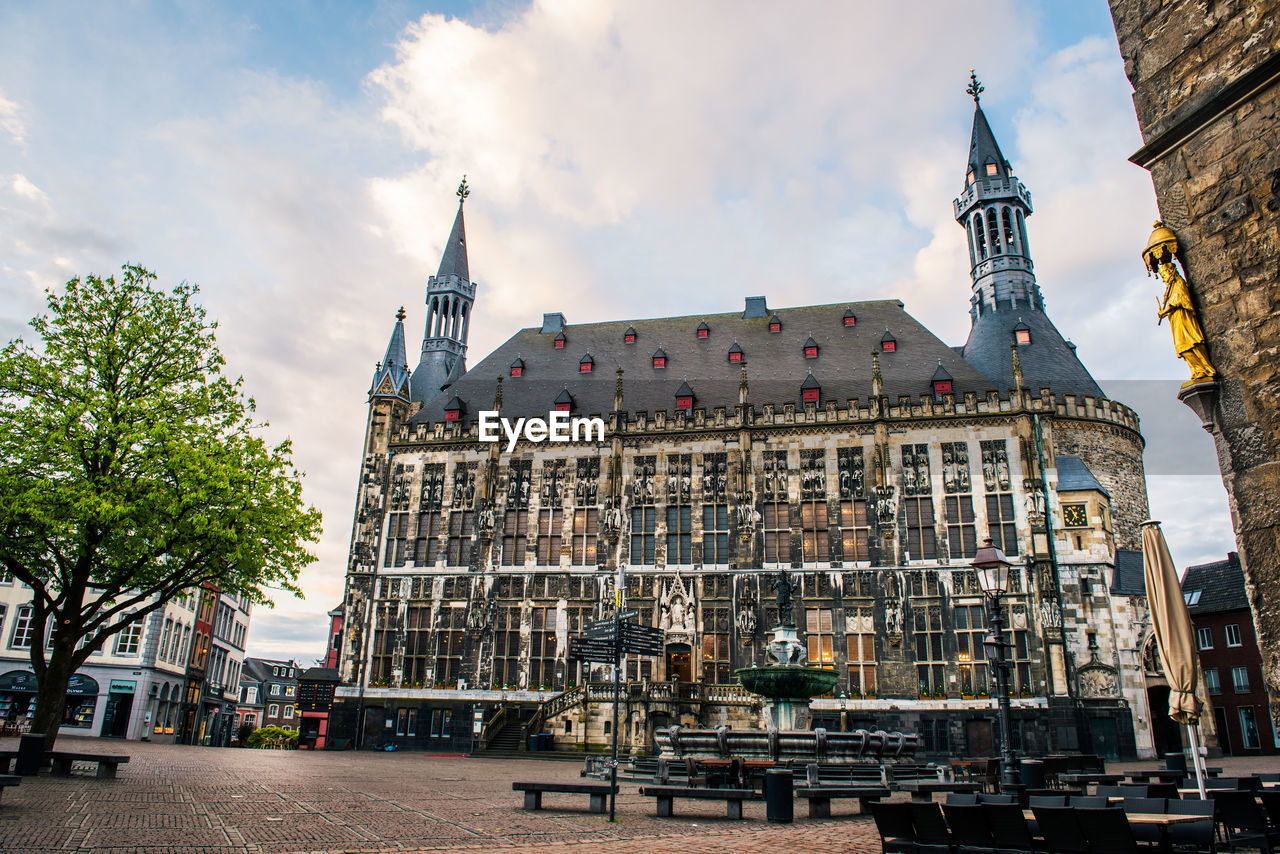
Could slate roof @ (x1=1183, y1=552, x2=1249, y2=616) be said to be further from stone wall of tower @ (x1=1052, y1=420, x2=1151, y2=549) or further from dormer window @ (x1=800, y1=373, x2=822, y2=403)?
dormer window @ (x1=800, y1=373, x2=822, y2=403)

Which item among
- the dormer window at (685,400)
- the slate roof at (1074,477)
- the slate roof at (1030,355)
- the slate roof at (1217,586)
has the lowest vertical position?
the slate roof at (1217,586)

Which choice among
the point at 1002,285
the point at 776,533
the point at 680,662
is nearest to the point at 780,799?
the point at 680,662

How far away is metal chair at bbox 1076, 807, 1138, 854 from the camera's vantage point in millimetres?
6414

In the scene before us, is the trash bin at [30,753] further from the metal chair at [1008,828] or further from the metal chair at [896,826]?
the metal chair at [1008,828]

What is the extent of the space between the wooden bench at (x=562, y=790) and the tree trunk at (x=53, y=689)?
35.9 ft

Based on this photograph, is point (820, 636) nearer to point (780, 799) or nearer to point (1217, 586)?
point (780, 799)

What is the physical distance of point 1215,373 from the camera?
25.8ft

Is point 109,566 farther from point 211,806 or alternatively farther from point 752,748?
point 752,748

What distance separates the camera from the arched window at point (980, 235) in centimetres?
4084

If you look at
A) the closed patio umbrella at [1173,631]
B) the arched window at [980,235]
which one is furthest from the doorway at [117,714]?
the arched window at [980,235]

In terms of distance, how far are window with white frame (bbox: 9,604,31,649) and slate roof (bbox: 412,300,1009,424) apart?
23.1 meters

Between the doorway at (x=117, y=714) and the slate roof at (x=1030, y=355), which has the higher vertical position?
the slate roof at (x=1030, y=355)

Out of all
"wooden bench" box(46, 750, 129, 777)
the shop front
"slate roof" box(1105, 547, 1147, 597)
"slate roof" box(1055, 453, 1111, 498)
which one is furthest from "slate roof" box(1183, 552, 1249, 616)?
the shop front

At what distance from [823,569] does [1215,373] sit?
2648 centimetres
